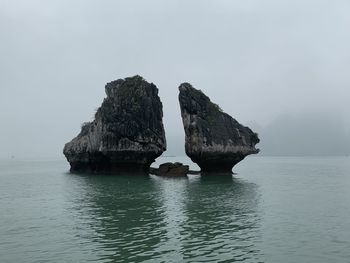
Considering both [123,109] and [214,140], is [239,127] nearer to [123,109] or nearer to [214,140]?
[214,140]

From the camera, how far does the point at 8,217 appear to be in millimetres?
30641

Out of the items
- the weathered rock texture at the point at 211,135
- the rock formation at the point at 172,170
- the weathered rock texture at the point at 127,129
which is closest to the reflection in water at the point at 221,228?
the weathered rock texture at the point at 211,135

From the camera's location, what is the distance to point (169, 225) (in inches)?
1049

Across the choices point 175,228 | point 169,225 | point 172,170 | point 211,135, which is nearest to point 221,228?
point 175,228

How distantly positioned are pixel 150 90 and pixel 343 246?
5739 centimetres

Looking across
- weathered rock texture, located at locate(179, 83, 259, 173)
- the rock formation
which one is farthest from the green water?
the rock formation

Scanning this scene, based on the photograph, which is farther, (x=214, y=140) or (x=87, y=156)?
(x=87, y=156)

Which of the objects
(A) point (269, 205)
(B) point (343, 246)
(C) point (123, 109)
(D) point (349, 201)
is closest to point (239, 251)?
(B) point (343, 246)

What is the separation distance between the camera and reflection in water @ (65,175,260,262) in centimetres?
1996

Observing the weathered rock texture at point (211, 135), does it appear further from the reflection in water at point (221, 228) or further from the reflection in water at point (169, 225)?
the reflection in water at point (221, 228)

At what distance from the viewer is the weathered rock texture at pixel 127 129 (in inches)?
2734

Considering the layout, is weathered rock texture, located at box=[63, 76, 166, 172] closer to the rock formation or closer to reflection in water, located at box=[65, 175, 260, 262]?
the rock formation

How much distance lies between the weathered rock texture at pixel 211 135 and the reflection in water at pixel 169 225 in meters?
23.5

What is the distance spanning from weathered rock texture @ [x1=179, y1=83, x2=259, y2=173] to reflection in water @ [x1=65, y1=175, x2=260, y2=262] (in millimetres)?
23495
